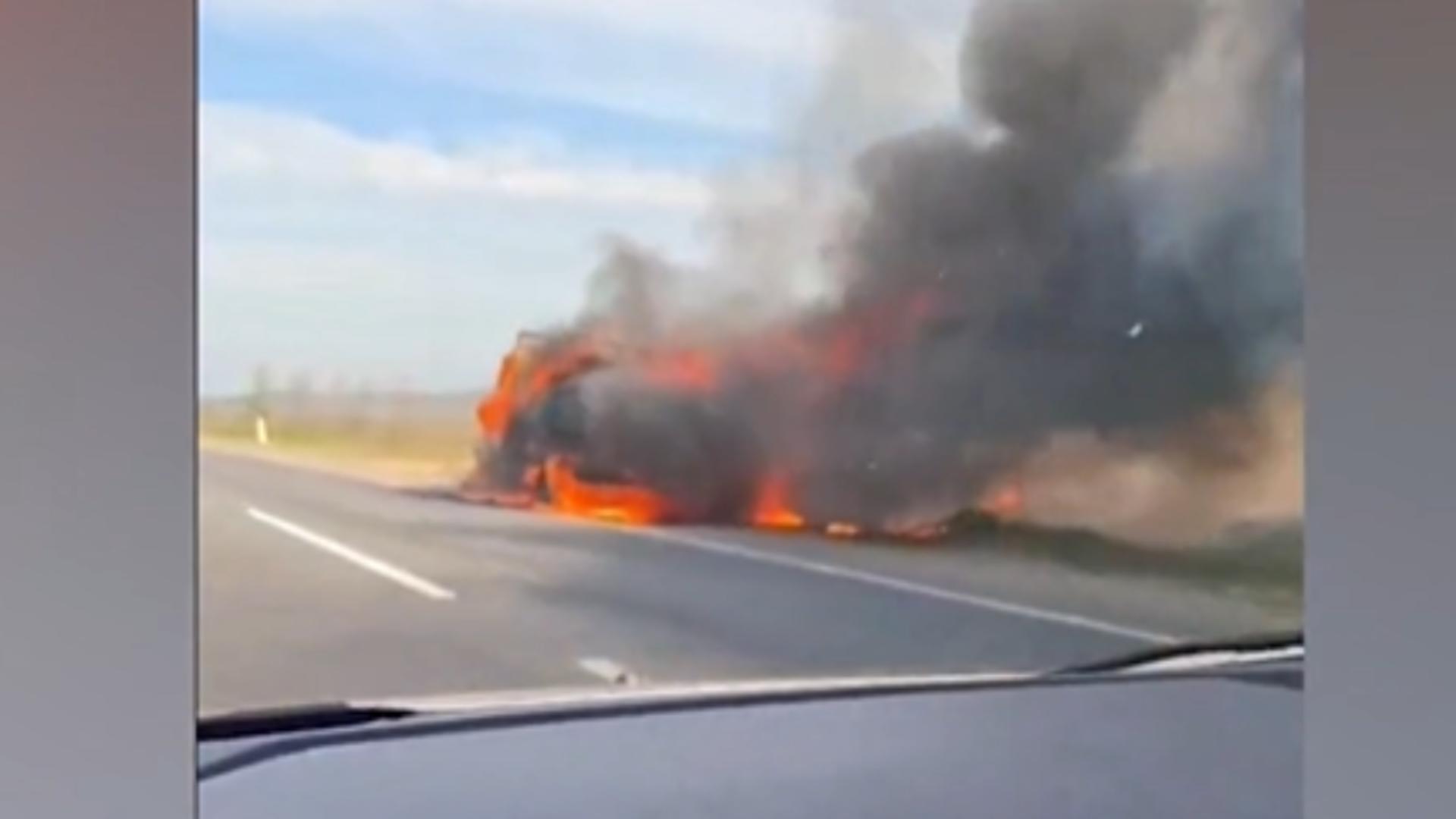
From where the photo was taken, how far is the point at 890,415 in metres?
1.98

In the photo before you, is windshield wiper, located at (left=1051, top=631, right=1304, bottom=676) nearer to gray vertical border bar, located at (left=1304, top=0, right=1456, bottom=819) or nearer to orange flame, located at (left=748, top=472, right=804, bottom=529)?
gray vertical border bar, located at (left=1304, top=0, right=1456, bottom=819)

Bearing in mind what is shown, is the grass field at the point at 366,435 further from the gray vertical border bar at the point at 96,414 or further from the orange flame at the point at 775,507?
the orange flame at the point at 775,507

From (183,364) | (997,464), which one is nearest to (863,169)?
(997,464)

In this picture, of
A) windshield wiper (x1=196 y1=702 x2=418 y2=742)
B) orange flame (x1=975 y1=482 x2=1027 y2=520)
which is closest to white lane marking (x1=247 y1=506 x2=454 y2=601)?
windshield wiper (x1=196 y1=702 x2=418 y2=742)

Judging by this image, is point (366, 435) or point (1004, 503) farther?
point (1004, 503)

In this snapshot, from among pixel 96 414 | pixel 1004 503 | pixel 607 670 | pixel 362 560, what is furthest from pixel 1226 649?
pixel 96 414

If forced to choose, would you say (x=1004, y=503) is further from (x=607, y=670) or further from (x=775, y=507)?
(x=607, y=670)

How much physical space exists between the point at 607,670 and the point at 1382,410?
3.13 ft

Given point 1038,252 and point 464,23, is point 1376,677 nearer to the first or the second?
point 1038,252

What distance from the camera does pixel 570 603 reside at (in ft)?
6.29

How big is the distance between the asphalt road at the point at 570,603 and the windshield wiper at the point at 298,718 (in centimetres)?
1

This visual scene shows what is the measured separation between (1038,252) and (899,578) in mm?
417

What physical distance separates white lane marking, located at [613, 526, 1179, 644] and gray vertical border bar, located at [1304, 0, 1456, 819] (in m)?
0.22

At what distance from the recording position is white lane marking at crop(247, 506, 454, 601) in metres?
1.88
